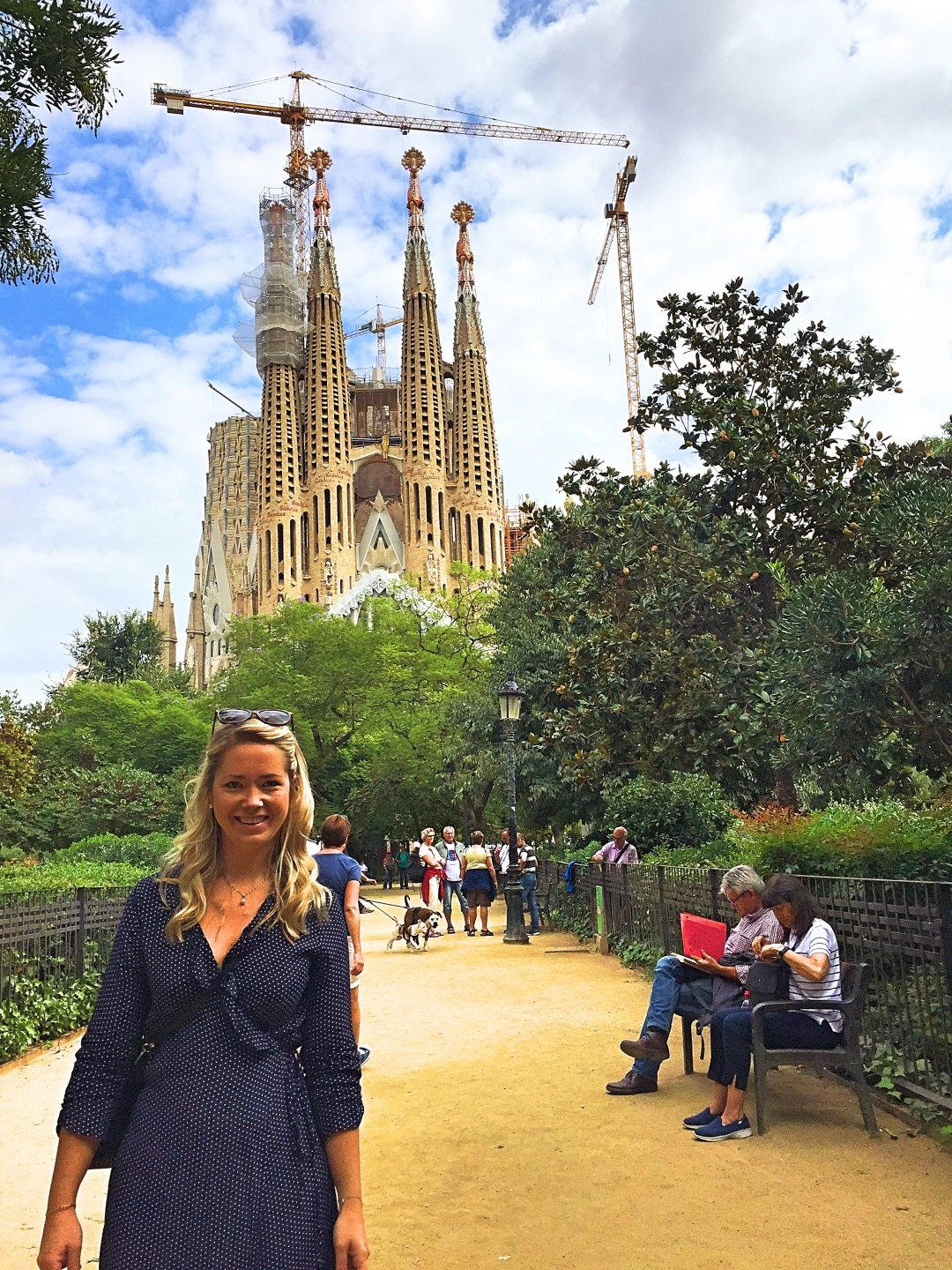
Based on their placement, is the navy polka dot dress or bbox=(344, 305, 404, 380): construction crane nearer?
the navy polka dot dress

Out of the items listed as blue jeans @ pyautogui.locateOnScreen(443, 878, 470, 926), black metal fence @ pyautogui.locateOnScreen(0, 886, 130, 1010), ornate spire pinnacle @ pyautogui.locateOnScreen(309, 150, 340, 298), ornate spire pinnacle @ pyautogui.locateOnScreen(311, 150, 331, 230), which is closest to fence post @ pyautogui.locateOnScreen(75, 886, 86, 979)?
black metal fence @ pyautogui.locateOnScreen(0, 886, 130, 1010)

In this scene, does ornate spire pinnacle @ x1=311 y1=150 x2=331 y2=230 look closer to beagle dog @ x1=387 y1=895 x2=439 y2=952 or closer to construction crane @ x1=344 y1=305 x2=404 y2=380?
construction crane @ x1=344 y1=305 x2=404 y2=380

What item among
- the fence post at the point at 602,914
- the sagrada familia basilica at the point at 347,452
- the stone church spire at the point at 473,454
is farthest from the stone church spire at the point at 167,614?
the fence post at the point at 602,914

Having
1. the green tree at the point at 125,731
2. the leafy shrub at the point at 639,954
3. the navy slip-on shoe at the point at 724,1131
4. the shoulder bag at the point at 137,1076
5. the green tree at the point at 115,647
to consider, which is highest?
the green tree at the point at 115,647

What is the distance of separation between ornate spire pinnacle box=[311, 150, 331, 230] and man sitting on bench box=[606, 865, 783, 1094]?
87.8 m

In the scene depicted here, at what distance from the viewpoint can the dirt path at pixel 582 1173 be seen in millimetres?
3826

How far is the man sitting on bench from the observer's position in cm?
587

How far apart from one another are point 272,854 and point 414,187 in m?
93.2

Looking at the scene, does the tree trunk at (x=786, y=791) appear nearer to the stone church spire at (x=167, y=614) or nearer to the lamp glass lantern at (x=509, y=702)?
the lamp glass lantern at (x=509, y=702)

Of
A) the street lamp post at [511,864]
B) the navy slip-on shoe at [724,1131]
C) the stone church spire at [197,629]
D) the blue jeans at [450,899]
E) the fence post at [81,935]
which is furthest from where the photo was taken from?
the stone church spire at [197,629]

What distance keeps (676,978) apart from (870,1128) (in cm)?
134

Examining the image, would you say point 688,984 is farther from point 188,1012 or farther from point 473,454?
point 473,454

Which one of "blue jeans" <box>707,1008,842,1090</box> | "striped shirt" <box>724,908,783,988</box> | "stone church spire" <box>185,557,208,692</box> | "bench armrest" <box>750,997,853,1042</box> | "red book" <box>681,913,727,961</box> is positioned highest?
"stone church spire" <box>185,557,208,692</box>

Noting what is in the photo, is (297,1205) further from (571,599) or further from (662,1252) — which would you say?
(571,599)
